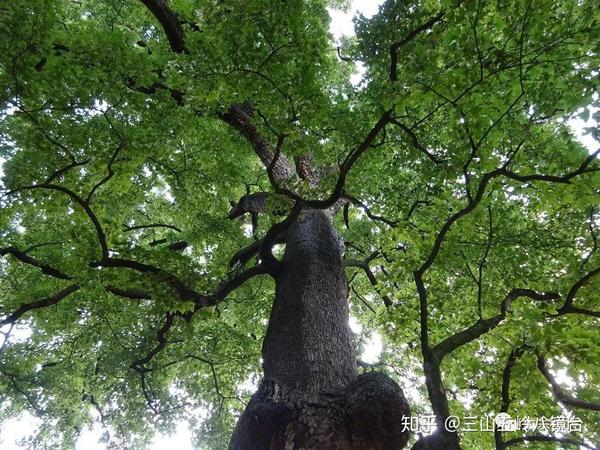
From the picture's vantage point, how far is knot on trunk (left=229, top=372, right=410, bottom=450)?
107 inches

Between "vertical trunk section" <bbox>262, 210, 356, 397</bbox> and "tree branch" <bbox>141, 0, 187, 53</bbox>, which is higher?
"tree branch" <bbox>141, 0, 187, 53</bbox>

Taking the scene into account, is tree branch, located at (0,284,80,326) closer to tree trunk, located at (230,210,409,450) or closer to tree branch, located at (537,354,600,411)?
tree trunk, located at (230,210,409,450)

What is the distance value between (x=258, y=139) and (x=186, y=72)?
3358 millimetres

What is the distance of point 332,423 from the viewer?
2771mm

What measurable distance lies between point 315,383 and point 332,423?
0.51m

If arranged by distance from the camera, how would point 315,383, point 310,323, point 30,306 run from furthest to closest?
1. point 30,306
2. point 310,323
3. point 315,383

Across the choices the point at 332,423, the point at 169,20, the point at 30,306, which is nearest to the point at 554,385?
the point at 332,423

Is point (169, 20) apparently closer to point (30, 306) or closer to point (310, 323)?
point (30, 306)

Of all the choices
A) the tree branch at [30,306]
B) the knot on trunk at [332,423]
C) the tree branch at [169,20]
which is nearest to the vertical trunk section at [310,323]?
the knot on trunk at [332,423]

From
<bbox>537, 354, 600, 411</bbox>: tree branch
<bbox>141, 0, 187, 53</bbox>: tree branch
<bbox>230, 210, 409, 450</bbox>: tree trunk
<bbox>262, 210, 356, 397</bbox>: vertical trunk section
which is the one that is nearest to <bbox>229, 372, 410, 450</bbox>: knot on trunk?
<bbox>230, 210, 409, 450</bbox>: tree trunk

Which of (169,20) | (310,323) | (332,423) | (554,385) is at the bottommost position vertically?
(332,423)

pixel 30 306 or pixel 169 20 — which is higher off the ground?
pixel 169 20

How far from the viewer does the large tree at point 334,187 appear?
324cm

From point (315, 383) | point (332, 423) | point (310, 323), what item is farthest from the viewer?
point (310, 323)
